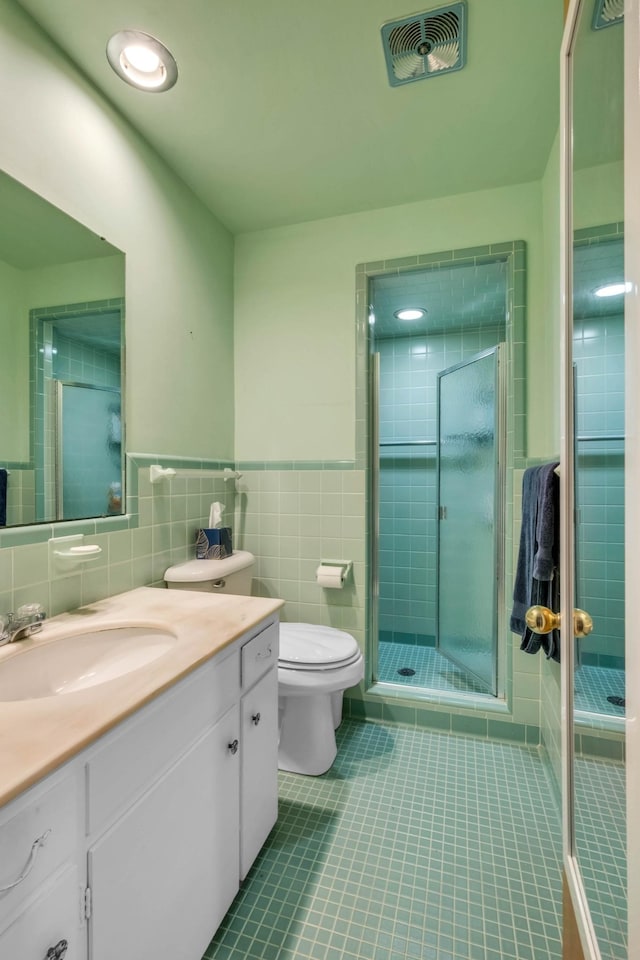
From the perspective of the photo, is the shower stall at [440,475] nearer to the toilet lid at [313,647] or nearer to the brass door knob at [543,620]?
the toilet lid at [313,647]

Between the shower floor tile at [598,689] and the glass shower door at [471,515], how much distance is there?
144cm

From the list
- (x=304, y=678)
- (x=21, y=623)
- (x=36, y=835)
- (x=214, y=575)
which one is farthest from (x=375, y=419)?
(x=36, y=835)

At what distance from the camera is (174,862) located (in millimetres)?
883

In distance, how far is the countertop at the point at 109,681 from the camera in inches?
24.3

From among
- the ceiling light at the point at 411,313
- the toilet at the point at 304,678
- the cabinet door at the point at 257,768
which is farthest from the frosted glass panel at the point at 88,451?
the ceiling light at the point at 411,313

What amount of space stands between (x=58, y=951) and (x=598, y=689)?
2.95 ft

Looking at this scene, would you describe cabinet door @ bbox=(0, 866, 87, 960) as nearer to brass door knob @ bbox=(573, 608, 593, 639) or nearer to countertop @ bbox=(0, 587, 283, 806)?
countertop @ bbox=(0, 587, 283, 806)

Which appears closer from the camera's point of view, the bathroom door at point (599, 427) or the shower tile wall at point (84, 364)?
the bathroom door at point (599, 427)

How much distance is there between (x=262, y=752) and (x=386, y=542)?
2.12 meters

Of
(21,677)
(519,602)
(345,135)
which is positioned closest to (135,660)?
(21,677)

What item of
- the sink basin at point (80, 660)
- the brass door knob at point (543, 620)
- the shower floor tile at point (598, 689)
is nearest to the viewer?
the shower floor tile at point (598, 689)

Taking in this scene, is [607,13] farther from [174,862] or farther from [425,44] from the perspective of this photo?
[174,862]

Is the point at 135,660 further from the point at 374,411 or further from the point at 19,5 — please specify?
the point at 19,5

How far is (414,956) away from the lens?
1.07 meters
